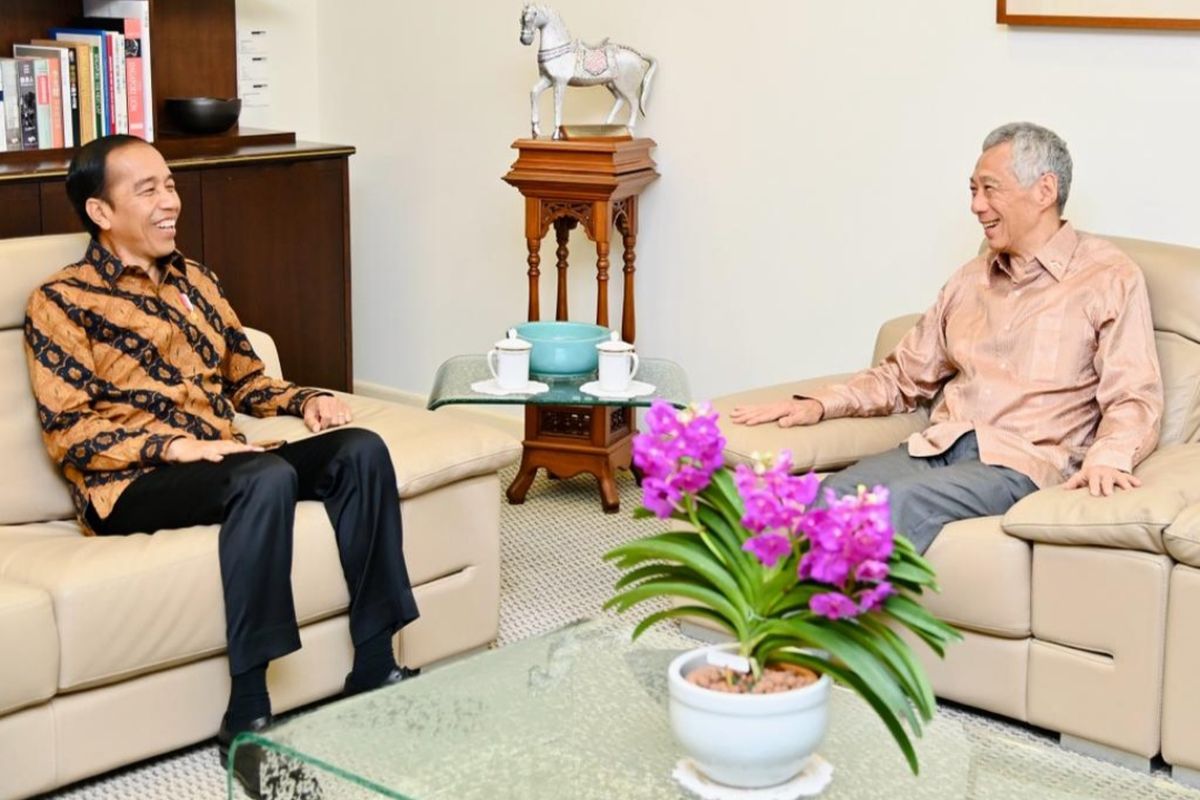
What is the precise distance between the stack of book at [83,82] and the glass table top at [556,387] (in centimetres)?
131

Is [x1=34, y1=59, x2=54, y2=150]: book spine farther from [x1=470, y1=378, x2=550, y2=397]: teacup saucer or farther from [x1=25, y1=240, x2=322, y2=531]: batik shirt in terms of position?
[x1=470, y1=378, x2=550, y2=397]: teacup saucer

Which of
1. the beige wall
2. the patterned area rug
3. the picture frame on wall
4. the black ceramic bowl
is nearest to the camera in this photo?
the patterned area rug

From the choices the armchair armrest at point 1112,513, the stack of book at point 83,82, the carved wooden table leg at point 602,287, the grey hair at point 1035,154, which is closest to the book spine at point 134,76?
the stack of book at point 83,82

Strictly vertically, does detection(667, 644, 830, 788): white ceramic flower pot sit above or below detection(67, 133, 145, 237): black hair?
below

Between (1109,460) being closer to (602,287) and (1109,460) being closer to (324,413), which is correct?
(324,413)

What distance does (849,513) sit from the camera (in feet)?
6.02

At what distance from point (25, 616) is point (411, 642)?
84cm

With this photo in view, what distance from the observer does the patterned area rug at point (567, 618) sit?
7.47 feet

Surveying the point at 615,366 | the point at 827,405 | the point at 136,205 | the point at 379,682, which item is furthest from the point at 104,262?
the point at 827,405

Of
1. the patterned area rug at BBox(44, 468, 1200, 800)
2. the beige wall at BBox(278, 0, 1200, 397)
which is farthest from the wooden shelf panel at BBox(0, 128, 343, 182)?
the patterned area rug at BBox(44, 468, 1200, 800)

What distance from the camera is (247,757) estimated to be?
2652 millimetres

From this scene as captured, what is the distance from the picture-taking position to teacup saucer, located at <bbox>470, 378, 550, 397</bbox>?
3.51 m

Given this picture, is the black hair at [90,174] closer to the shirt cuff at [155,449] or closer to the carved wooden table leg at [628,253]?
the shirt cuff at [155,449]

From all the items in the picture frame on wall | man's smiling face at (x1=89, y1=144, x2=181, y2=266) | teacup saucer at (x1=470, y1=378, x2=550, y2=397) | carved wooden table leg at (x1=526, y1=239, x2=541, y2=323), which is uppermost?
the picture frame on wall
